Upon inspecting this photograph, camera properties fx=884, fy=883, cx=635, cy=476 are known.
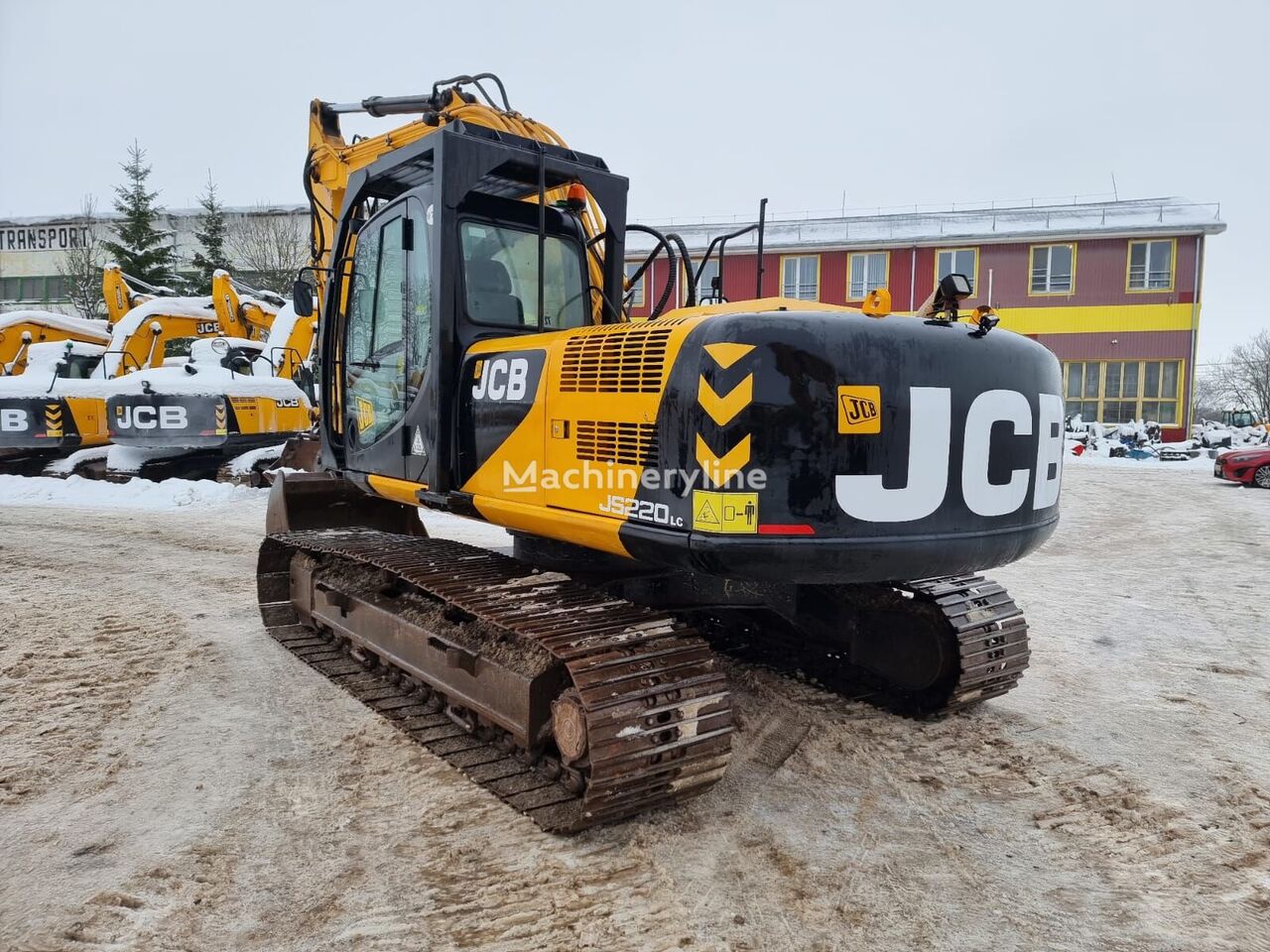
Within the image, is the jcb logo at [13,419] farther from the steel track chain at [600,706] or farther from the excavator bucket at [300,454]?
the steel track chain at [600,706]

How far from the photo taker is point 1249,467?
603 inches

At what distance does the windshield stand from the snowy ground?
6.49ft

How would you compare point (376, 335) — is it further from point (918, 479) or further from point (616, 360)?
point (918, 479)

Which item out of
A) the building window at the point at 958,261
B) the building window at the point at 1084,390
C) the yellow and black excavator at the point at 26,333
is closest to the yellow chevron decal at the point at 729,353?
the yellow and black excavator at the point at 26,333

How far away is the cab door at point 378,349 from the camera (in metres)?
4.24

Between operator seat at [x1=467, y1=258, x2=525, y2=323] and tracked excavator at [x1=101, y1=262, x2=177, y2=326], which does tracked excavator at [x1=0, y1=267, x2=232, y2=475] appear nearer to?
tracked excavator at [x1=101, y1=262, x2=177, y2=326]

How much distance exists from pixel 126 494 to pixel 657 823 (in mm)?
11034

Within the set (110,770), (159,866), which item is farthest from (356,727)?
(159,866)

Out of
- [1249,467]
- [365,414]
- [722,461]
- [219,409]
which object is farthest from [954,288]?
[1249,467]

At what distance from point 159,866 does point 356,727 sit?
1.22 meters

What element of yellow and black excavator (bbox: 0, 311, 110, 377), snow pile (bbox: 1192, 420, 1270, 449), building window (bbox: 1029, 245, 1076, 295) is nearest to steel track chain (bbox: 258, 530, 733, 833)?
yellow and black excavator (bbox: 0, 311, 110, 377)

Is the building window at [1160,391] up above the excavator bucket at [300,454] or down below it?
above

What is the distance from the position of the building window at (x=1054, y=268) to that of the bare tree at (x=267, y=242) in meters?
23.3

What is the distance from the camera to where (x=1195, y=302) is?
24078mm
